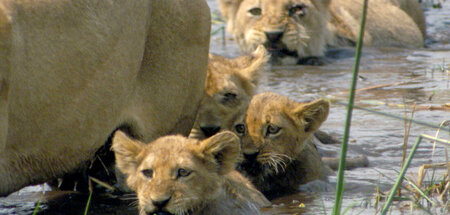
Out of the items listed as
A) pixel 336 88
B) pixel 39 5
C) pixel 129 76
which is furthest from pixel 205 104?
pixel 336 88

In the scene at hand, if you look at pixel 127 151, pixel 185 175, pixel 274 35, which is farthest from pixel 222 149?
pixel 274 35

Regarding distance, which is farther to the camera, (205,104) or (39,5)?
(205,104)

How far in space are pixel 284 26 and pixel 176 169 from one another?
5.97m

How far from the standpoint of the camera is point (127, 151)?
16.2ft

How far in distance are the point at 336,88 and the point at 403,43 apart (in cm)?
318

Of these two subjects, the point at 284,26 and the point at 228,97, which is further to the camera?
the point at 284,26

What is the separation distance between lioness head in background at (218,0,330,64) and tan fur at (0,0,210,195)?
457 cm

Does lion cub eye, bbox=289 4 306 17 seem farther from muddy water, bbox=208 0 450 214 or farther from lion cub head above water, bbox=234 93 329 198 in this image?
lion cub head above water, bbox=234 93 329 198

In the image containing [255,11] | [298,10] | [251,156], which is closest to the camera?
[251,156]

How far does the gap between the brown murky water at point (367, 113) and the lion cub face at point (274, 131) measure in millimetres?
278

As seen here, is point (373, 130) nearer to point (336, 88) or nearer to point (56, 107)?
point (336, 88)

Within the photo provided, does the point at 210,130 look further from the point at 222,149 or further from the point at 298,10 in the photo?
the point at 298,10

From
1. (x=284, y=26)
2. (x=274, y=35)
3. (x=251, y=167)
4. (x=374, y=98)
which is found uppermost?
(x=284, y=26)

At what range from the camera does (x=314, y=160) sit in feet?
20.1
